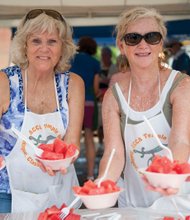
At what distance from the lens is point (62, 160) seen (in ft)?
6.40

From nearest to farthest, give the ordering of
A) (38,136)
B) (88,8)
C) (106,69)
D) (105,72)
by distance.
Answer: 1. (38,136)
2. (88,8)
3. (105,72)
4. (106,69)

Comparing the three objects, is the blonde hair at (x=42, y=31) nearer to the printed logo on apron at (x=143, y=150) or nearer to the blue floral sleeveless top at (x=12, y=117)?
the blue floral sleeveless top at (x=12, y=117)

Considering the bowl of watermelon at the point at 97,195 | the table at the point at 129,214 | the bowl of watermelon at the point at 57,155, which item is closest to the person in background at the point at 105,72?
the table at the point at 129,214

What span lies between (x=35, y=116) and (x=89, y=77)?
3023 mm

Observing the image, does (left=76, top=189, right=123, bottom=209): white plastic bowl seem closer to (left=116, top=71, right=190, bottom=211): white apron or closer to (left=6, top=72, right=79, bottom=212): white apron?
(left=116, top=71, right=190, bottom=211): white apron

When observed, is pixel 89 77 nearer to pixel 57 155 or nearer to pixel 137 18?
pixel 137 18

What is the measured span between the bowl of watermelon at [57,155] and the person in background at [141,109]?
27 cm

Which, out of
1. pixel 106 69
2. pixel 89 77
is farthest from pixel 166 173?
pixel 106 69

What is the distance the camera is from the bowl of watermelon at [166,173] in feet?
5.49

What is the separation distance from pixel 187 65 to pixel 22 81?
4.26 m

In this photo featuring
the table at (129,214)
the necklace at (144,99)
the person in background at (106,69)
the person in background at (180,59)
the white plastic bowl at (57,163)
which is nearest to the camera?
the white plastic bowl at (57,163)

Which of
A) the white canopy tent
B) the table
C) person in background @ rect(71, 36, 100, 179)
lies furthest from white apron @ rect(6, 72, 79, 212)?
person in background @ rect(71, 36, 100, 179)

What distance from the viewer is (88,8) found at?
4.66 meters

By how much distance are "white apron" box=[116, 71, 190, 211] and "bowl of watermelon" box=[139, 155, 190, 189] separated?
0.49m
